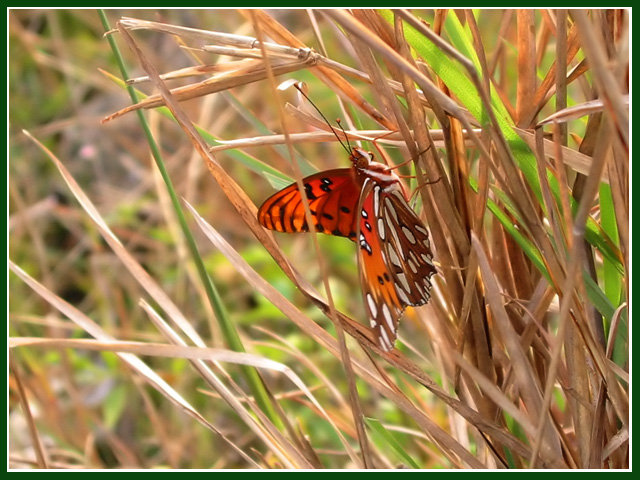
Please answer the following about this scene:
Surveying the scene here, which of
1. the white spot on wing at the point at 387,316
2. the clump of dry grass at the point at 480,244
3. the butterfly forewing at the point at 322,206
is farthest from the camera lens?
the butterfly forewing at the point at 322,206

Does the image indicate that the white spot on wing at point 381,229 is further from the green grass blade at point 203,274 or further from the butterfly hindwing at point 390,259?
the green grass blade at point 203,274

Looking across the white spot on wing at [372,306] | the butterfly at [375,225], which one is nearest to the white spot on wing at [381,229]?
the butterfly at [375,225]

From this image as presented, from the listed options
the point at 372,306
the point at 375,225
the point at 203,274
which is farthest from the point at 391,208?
the point at 203,274

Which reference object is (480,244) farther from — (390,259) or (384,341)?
(390,259)

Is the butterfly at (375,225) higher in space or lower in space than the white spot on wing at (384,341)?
higher

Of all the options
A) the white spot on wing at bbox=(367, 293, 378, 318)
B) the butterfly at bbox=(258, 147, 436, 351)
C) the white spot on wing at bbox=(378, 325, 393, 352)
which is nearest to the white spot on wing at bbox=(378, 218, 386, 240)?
the butterfly at bbox=(258, 147, 436, 351)

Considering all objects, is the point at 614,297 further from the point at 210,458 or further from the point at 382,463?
the point at 210,458

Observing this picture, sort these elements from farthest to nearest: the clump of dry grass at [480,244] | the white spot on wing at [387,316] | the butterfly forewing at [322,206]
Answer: the butterfly forewing at [322,206] < the white spot on wing at [387,316] < the clump of dry grass at [480,244]

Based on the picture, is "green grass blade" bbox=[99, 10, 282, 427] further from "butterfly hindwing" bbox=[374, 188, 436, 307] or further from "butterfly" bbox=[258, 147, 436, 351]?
"butterfly hindwing" bbox=[374, 188, 436, 307]

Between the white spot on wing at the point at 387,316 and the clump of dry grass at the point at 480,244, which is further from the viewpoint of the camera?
the white spot on wing at the point at 387,316
